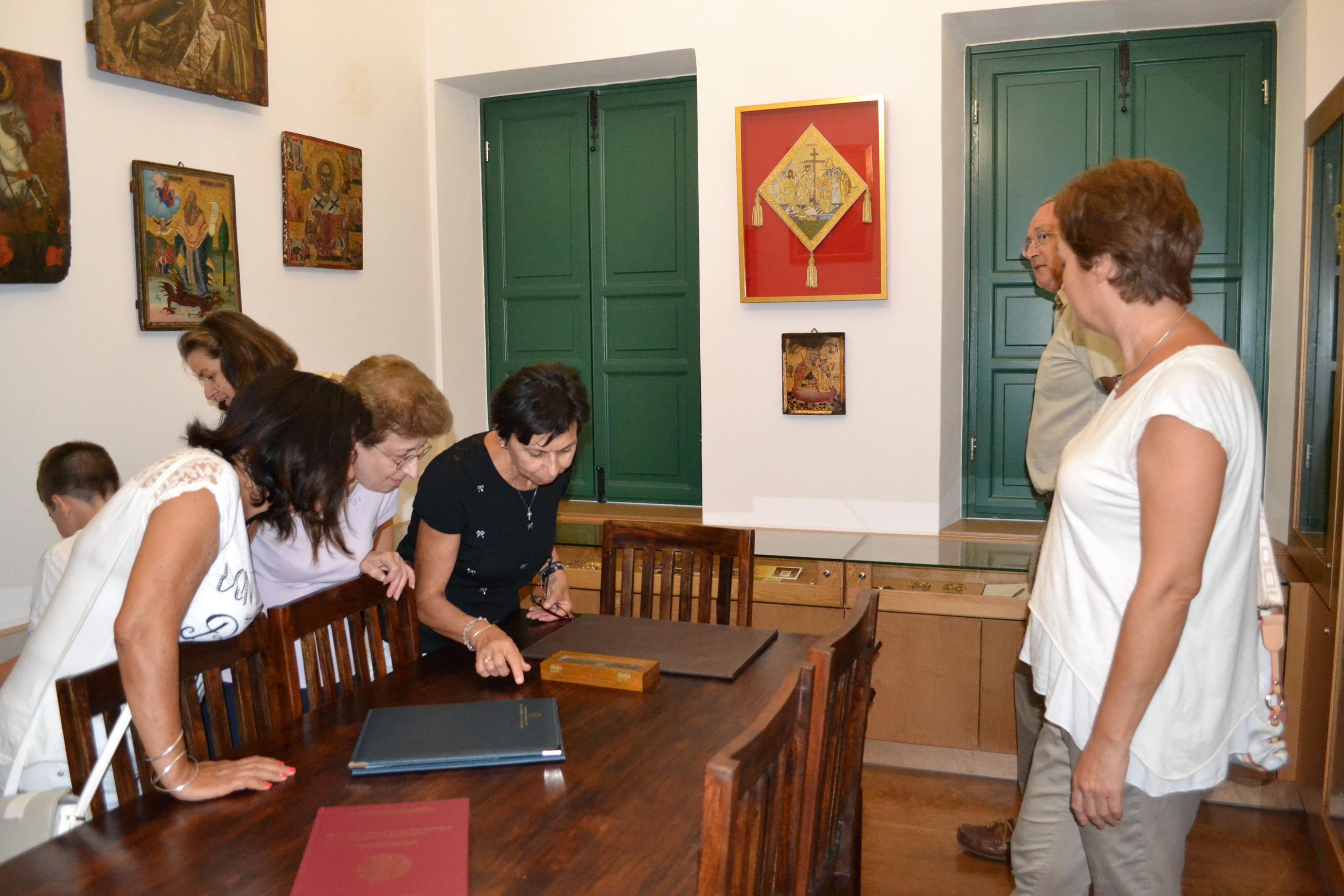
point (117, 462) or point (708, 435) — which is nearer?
point (117, 462)

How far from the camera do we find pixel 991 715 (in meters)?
3.48

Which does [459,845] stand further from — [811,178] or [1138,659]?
[811,178]

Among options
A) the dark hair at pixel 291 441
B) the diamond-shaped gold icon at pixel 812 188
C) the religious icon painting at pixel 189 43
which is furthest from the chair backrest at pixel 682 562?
the religious icon painting at pixel 189 43

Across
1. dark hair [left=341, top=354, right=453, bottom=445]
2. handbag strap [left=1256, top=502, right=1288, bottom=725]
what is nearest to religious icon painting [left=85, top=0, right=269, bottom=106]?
dark hair [left=341, top=354, right=453, bottom=445]

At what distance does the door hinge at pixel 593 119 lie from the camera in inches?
188

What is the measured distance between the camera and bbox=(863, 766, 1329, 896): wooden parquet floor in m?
2.91

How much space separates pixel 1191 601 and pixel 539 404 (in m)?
1.37

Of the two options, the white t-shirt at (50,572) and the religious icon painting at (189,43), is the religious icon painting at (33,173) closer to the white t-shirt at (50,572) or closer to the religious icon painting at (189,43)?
the religious icon painting at (189,43)

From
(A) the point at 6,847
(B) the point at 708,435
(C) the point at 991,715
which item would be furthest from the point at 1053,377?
(A) the point at 6,847

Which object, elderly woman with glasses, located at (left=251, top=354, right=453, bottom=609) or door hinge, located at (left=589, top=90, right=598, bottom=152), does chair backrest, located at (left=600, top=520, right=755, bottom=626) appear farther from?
door hinge, located at (left=589, top=90, right=598, bottom=152)

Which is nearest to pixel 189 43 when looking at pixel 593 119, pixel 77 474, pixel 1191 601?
pixel 77 474

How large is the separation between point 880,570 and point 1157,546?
1994 millimetres

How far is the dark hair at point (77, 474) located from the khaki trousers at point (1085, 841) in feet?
7.55

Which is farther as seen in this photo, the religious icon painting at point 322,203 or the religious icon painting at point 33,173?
the religious icon painting at point 322,203
